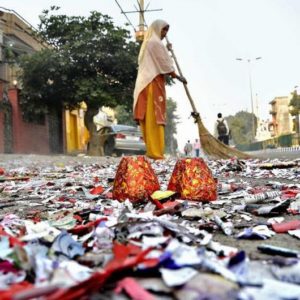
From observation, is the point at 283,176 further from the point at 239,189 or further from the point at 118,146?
the point at 118,146

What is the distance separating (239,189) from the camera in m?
3.66

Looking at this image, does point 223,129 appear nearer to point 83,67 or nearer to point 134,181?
point 83,67

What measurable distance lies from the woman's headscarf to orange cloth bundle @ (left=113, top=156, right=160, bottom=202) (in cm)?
298

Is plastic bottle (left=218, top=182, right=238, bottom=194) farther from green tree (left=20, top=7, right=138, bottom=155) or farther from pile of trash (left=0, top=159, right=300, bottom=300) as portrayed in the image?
green tree (left=20, top=7, right=138, bottom=155)

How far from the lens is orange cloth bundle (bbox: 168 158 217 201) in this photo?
3002mm

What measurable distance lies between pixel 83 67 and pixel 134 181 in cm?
1505

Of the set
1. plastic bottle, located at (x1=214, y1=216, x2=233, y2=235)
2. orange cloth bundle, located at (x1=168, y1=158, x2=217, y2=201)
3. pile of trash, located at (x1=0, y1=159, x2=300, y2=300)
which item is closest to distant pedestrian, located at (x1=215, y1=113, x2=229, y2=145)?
pile of trash, located at (x1=0, y1=159, x2=300, y2=300)

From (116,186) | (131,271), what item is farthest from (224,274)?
(116,186)

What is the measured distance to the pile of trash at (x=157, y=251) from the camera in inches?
45.3

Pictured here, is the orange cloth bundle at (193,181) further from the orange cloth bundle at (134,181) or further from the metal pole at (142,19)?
the metal pole at (142,19)

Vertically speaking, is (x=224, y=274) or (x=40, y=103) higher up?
(x=40, y=103)

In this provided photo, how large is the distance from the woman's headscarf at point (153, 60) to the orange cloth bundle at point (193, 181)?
3054mm

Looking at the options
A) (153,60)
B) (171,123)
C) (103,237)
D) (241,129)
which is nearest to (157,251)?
(103,237)

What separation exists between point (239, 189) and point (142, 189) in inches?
40.2
